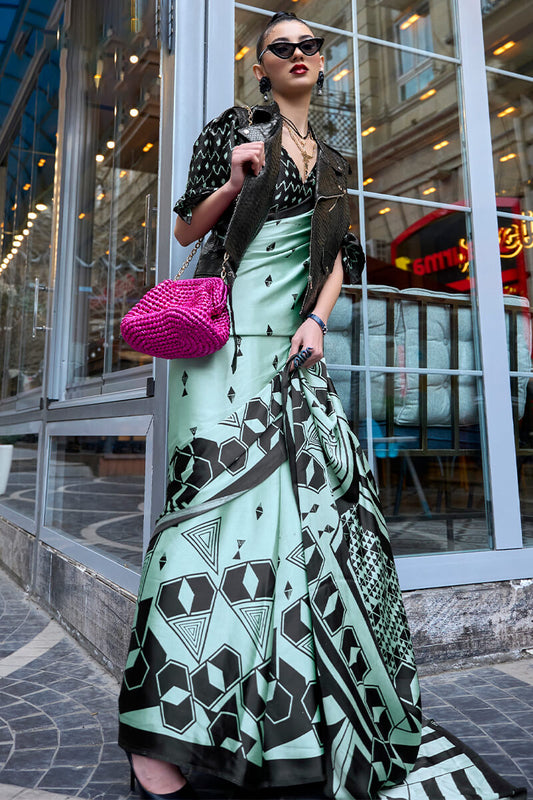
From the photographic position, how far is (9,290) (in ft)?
22.3

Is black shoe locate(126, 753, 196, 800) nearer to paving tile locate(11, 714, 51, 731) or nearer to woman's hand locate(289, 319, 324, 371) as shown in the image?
paving tile locate(11, 714, 51, 731)

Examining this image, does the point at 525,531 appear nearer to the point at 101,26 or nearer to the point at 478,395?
the point at 478,395

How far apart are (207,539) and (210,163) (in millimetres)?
990

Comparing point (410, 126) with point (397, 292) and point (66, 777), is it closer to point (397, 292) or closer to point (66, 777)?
point (397, 292)

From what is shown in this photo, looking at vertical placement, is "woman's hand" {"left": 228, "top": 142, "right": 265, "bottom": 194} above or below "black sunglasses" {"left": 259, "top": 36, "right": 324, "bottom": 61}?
below

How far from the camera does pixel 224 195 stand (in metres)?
1.64

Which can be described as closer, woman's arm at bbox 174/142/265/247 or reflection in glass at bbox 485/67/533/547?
woman's arm at bbox 174/142/265/247

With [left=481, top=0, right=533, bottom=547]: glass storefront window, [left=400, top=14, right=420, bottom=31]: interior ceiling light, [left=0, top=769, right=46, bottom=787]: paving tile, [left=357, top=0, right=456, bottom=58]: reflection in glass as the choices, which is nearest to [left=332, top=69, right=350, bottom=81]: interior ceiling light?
[left=357, top=0, right=456, bottom=58]: reflection in glass

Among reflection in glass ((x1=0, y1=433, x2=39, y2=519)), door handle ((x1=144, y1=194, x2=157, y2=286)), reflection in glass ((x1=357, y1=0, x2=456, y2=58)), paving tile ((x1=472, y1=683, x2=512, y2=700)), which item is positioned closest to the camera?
paving tile ((x1=472, y1=683, x2=512, y2=700))

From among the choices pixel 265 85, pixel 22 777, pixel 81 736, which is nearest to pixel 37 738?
pixel 81 736

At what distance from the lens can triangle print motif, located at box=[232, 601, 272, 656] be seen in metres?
1.50

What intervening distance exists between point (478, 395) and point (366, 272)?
754 millimetres

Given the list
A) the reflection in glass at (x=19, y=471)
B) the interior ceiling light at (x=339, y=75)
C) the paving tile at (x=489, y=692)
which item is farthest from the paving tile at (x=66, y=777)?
the interior ceiling light at (x=339, y=75)

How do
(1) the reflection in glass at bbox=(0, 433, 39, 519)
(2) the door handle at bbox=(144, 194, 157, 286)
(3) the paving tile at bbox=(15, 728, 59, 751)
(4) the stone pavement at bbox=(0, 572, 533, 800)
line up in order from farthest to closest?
(1) the reflection in glass at bbox=(0, 433, 39, 519), (2) the door handle at bbox=(144, 194, 157, 286), (3) the paving tile at bbox=(15, 728, 59, 751), (4) the stone pavement at bbox=(0, 572, 533, 800)
